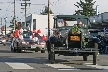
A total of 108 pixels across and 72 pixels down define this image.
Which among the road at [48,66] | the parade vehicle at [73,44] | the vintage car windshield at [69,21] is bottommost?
the road at [48,66]

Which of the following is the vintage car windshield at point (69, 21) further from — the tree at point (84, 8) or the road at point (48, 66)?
the tree at point (84, 8)

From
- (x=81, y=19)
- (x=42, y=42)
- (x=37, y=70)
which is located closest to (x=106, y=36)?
(x=42, y=42)

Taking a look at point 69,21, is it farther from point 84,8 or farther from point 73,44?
point 84,8

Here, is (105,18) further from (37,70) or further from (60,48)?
(37,70)

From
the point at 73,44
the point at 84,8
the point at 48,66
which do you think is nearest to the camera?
the point at 48,66

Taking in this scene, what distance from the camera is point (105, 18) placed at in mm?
48000

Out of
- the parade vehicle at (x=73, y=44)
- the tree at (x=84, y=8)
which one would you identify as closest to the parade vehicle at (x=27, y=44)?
the parade vehicle at (x=73, y=44)

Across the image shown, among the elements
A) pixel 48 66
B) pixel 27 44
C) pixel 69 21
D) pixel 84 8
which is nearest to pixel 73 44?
pixel 48 66

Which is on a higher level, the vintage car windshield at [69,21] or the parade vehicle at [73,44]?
the vintage car windshield at [69,21]

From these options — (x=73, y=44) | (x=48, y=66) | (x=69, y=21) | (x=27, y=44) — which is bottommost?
(x=48, y=66)

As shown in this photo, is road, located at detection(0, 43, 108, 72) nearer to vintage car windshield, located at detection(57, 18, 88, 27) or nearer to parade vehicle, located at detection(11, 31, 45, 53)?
vintage car windshield, located at detection(57, 18, 88, 27)

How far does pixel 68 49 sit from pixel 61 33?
1675 mm

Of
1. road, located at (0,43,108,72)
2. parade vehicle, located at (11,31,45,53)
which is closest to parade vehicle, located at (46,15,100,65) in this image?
road, located at (0,43,108,72)

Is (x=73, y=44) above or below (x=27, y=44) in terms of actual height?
above
